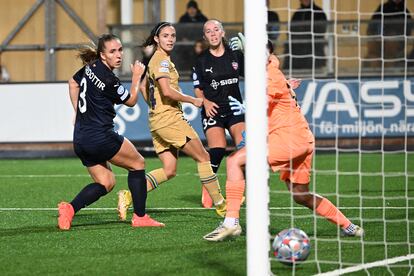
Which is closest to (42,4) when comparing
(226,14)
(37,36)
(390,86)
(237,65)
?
(37,36)

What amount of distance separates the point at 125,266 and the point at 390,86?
1200 cm

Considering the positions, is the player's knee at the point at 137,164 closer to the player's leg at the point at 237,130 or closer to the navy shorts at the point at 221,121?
the navy shorts at the point at 221,121

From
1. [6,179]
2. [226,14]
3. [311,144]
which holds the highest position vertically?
[226,14]

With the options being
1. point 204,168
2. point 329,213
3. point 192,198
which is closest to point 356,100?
point 192,198

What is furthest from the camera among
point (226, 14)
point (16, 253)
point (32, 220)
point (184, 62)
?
point (226, 14)

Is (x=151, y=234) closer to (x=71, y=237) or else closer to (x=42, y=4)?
(x=71, y=237)

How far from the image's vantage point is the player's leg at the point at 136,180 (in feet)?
32.0

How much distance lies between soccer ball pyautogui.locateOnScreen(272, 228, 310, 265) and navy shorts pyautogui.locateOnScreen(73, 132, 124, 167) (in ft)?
9.14

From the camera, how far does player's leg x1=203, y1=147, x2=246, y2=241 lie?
8500mm

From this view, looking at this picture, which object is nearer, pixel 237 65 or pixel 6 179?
pixel 237 65

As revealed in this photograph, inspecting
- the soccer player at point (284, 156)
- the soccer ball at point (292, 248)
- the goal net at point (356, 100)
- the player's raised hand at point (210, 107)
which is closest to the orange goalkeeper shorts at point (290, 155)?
the soccer player at point (284, 156)

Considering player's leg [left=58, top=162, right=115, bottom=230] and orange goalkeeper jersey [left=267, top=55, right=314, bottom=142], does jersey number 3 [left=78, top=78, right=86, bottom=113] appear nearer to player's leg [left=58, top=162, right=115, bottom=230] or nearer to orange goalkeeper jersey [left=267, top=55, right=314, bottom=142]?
player's leg [left=58, top=162, right=115, bottom=230]

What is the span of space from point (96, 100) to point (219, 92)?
2.44 meters

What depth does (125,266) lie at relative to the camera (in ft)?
24.4
